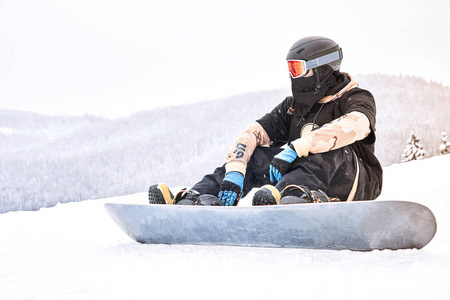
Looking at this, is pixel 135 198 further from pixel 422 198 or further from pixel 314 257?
pixel 314 257

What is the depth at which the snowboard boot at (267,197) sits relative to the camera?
5.50ft

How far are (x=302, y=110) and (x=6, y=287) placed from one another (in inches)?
64.1

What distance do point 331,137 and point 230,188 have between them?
584 millimetres

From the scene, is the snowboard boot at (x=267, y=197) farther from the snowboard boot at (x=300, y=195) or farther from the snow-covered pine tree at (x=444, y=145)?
the snow-covered pine tree at (x=444, y=145)

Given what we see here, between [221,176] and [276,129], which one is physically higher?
→ [276,129]

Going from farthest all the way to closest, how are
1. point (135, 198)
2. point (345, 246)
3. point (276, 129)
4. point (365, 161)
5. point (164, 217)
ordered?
point (135, 198) → point (276, 129) → point (365, 161) → point (164, 217) → point (345, 246)

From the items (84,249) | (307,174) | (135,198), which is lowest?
(135,198)

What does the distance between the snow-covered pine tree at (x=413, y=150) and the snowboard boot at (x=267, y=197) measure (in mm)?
4443

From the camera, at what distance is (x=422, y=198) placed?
2.67m

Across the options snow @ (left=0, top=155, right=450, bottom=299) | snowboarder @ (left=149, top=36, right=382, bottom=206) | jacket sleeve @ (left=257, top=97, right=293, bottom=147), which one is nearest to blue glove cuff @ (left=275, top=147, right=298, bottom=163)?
snowboarder @ (left=149, top=36, right=382, bottom=206)

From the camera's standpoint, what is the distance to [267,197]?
5.51 feet

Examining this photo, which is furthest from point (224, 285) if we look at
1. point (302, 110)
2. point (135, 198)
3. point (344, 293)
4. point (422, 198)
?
point (135, 198)

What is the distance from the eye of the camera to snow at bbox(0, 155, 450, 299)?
1.16 m

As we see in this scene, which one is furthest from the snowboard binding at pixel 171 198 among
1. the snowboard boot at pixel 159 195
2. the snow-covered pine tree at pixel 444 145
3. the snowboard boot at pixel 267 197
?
the snow-covered pine tree at pixel 444 145
